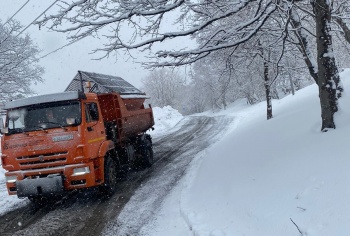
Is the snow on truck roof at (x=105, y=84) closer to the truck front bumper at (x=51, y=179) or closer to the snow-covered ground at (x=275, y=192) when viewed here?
the truck front bumper at (x=51, y=179)

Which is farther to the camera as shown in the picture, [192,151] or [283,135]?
[192,151]

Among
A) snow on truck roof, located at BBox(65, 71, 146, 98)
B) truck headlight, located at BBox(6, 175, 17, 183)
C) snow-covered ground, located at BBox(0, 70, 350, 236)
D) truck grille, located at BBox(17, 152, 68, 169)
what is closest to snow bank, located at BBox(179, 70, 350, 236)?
snow-covered ground, located at BBox(0, 70, 350, 236)

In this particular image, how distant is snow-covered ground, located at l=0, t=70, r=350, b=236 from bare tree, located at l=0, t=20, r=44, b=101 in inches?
612

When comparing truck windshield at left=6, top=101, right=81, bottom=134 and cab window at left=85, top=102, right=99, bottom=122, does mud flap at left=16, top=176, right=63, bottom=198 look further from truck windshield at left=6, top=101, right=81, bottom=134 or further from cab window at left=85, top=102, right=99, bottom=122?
cab window at left=85, top=102, right=99, bottom=122

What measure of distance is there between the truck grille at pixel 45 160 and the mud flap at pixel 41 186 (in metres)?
0.32

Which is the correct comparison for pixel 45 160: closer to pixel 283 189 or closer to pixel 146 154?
pixel 146 154

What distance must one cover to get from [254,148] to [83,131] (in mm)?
4515

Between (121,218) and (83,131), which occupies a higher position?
(83,131)

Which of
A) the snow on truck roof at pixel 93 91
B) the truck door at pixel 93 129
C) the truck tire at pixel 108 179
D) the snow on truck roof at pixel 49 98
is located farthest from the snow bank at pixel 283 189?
the snow on truck roof at pixel 93 91

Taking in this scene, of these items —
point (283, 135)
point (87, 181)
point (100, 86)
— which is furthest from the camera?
point (100, 86)

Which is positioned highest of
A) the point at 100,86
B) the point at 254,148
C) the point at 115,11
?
the point at 115,11

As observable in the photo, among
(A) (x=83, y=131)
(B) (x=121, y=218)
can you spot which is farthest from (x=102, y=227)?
(A) (x=83, y=131)

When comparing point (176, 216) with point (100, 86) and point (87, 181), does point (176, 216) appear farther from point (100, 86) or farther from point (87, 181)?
point (100, 86)

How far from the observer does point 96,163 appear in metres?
7.31
